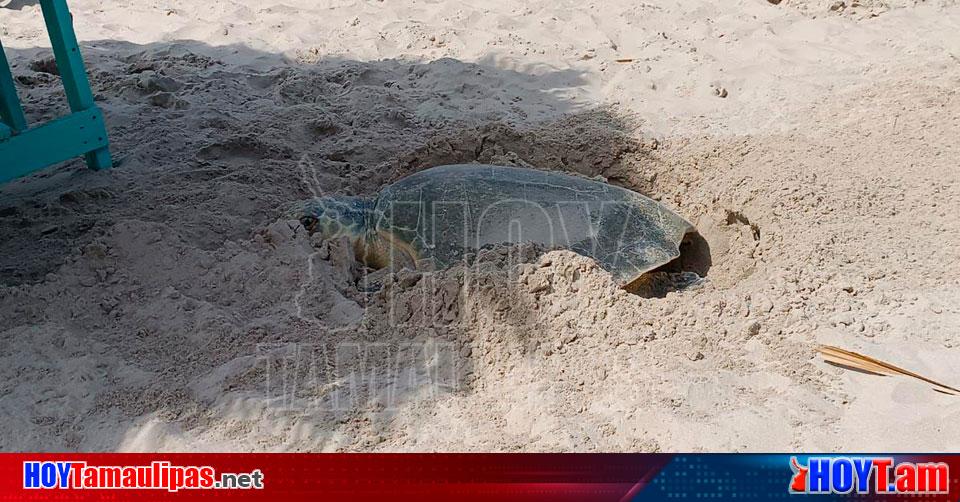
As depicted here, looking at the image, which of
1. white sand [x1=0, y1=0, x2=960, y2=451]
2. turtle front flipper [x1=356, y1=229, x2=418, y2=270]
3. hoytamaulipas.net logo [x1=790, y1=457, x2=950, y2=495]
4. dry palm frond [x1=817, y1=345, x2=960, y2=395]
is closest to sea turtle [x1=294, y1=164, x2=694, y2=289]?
turtle front flipper [x1=356, y1=229, x2=418, y2=270]

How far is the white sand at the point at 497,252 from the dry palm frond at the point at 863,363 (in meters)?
0.04

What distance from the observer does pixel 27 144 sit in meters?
3.09

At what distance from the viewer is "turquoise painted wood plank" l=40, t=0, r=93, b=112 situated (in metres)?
3.20

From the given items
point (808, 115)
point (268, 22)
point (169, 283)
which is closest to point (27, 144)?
point (169, 283)

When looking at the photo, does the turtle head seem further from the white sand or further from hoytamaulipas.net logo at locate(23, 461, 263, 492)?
hoytamaulipas.net logo at locate(23, 461, 263, 492)

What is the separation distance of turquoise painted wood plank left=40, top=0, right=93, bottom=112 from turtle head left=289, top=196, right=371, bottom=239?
1.15 m

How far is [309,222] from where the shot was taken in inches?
119

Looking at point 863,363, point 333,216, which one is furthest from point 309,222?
point 863,363

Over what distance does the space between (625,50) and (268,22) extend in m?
2.36

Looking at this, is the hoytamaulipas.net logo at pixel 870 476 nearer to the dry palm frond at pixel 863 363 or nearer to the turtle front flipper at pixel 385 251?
the dry palm frond at pixel 863 363

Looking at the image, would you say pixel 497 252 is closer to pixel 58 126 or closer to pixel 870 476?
pixel 870 476

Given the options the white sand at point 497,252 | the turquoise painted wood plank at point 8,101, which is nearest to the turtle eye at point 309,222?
the white sand at point 497,252

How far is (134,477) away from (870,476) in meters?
1.68

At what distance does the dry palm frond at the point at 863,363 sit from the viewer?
199 cm
